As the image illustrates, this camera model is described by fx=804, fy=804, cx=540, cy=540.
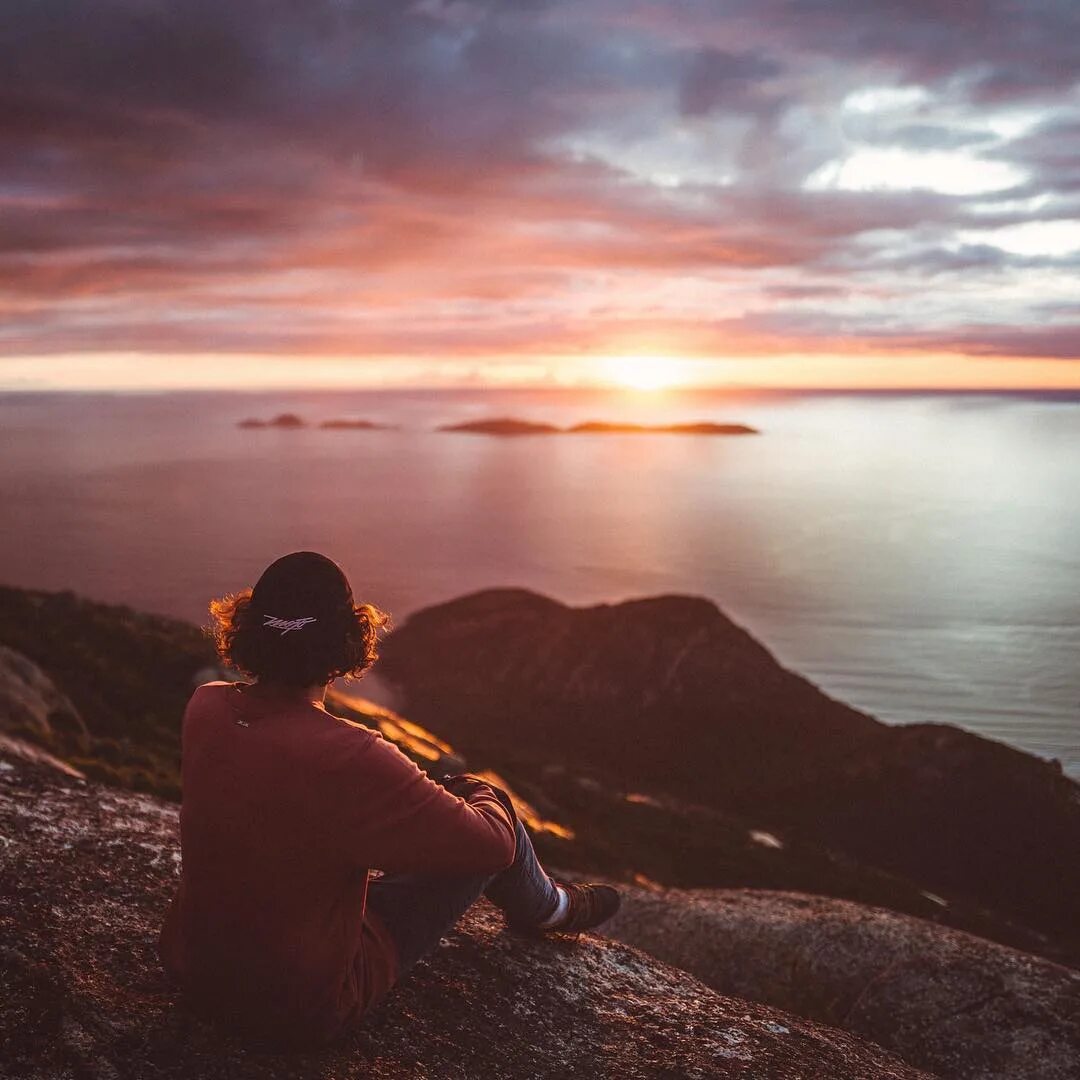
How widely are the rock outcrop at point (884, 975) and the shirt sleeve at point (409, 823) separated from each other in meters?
8.69

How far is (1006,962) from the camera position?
1114 cm

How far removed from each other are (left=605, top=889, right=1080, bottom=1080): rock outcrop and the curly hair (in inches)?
377

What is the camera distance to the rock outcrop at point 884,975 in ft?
31.2

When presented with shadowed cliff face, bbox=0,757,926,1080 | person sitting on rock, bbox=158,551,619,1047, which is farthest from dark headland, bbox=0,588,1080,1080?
person sitting on rock, bbox=158,551,619,1047

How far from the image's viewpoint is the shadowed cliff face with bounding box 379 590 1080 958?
67.4 meters

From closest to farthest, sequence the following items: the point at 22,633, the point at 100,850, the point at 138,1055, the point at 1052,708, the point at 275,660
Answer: the point at 275,660
the point at 138,1055
the point at 100,850
the point at 22,633
the point at 1052,708

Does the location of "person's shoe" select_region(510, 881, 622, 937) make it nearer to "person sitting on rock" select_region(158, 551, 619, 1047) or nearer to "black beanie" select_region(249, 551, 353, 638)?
"person sitting on rock" select_region(158, 551, 619, 1047)

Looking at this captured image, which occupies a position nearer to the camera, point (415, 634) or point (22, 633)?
point (22, 633)

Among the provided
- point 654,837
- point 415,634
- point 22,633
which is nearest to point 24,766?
point 22,633

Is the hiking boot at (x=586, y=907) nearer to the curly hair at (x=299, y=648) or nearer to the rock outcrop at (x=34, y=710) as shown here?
the curly hair at (x=299, y=648)

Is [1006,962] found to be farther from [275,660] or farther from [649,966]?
[275,660]

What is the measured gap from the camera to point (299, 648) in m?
3.56

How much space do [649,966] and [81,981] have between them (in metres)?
4.53

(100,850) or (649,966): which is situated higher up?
(100,850)
